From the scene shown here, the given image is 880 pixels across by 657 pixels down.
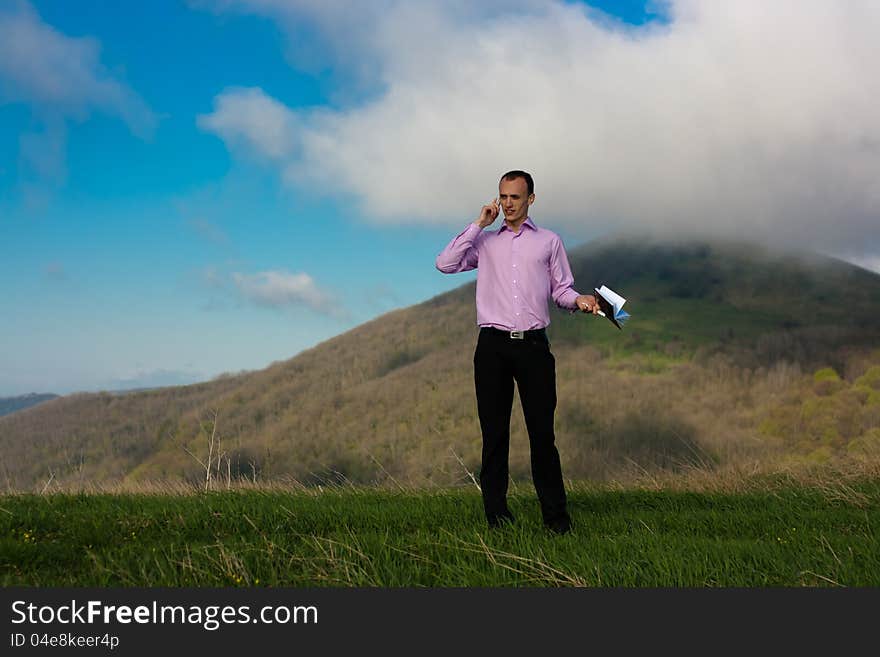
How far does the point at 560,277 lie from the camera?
7328mm

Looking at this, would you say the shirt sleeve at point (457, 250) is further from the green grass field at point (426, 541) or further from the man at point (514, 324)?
the green grass field at point (426, 541)

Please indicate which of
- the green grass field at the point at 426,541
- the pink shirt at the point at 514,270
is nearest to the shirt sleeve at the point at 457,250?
the pink shirt at the point at 514,270

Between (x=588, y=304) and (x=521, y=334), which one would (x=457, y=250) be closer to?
(x=521, y=334)

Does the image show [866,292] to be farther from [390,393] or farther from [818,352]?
[390,393]

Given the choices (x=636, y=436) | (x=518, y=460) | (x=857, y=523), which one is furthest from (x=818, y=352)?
(x=857, y=523)

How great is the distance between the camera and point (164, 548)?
588 cm

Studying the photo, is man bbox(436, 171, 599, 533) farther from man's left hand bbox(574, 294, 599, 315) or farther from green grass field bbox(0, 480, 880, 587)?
green grass field bbox(0, 480, 880, 587)

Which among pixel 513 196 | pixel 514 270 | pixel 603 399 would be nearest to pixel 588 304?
pixel 514 270

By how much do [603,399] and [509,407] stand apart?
13534cm

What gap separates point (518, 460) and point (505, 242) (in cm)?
10458

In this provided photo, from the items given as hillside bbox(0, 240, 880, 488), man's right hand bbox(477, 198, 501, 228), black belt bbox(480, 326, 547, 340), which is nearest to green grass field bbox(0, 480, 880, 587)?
black belt bbox(480, 326, 547, 340)

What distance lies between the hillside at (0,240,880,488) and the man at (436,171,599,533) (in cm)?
9180

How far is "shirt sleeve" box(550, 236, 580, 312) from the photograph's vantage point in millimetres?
7250

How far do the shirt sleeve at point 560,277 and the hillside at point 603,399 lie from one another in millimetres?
92085
